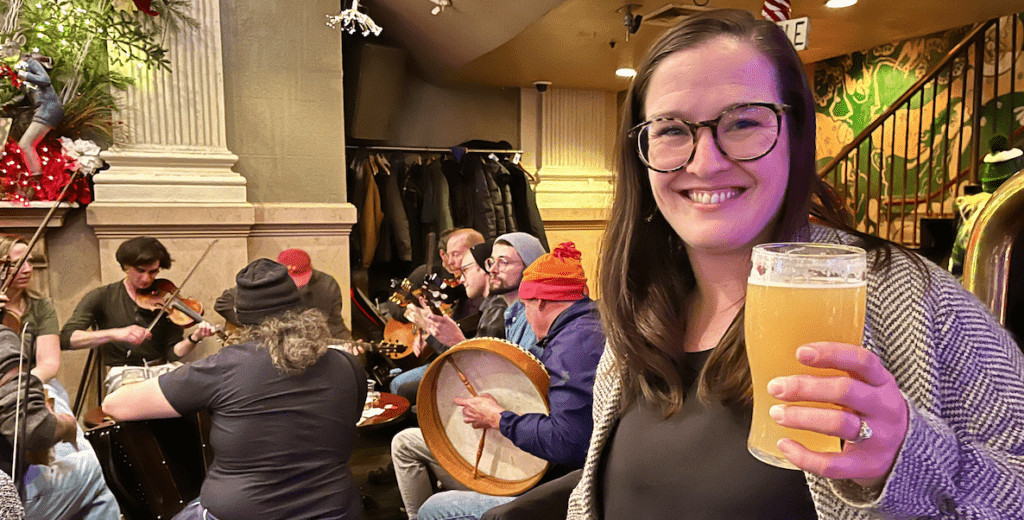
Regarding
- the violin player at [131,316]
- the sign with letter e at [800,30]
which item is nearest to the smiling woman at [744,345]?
the sign with letter e at [800,30]

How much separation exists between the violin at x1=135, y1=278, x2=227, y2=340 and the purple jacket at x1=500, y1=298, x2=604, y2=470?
103 inches

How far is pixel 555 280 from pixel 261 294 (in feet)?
3.42

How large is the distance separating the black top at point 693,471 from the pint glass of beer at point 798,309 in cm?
18

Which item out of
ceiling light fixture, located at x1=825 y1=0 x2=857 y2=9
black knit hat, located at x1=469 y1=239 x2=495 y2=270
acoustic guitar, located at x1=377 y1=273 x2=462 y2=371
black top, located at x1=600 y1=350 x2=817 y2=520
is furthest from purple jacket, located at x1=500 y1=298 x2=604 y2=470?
ceiling light fixture, located at x1=825 y1=0 x2=857 y2=9

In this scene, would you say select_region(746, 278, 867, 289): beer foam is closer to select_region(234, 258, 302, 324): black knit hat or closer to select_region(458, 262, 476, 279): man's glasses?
select_region(234, 258, 302, 324): black knit hat

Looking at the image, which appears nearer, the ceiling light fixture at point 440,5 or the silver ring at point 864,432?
the silver ring at point 864,432

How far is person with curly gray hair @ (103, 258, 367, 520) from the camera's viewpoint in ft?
6.87

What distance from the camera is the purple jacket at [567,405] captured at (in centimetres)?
186

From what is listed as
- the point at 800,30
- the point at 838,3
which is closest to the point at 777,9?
the point at 800,30

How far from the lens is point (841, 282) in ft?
2.02

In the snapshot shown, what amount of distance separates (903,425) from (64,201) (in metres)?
4.81

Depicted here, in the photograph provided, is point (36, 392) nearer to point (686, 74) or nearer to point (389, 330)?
point (686, 74)

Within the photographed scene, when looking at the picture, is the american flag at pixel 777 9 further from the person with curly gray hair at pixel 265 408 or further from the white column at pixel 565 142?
the white column at pixel 565 142

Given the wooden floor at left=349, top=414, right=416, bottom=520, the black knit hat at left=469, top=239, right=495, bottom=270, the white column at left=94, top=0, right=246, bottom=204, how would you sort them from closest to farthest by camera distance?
the wooden floor at left=349, top=414, right=416, bottom=520
the black knit hat at left=469, top=239, right=495, bottom=270
the white column at left=94, top=0, right=246, bottom=204
